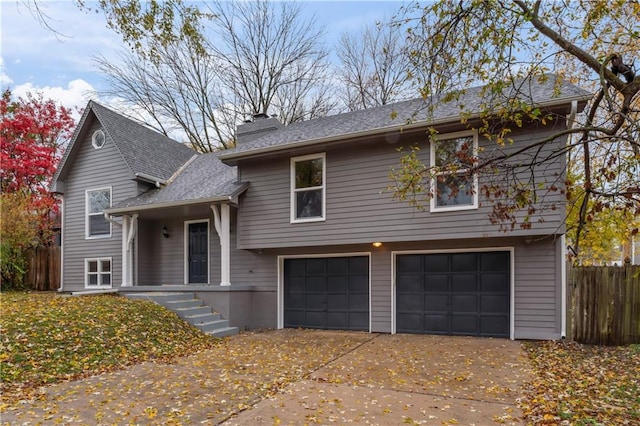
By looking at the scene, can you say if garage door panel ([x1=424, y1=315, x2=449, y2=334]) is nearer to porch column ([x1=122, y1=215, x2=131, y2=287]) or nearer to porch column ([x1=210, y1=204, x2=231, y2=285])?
porch column ([x1=210, y1=204, x2=231, y2=285])

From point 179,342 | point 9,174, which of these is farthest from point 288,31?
point 179,342

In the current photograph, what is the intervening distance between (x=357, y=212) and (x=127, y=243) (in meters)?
7.18

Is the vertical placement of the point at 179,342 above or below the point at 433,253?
below

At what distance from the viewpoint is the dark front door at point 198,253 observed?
40.1ft

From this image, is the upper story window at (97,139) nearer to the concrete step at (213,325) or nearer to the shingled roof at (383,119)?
the shingled roof at (383,119)

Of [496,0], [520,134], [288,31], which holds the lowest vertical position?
[520,134]

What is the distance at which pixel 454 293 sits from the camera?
9320 mm

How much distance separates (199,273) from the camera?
40.4 ft

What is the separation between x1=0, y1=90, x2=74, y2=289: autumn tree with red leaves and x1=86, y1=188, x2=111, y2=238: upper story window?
2634 millimetres

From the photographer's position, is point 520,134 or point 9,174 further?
point 9,174

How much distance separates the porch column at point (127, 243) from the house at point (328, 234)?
5 cm

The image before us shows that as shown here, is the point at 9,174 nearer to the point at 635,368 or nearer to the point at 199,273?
the point at 199,273

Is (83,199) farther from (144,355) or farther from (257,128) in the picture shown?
(144,355)

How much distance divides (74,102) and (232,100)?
8.03 metres
